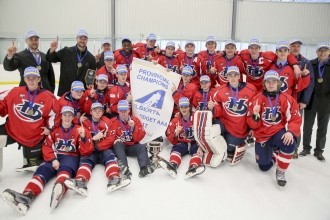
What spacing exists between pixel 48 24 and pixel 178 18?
4.84 m

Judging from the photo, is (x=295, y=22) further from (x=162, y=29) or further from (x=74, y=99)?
(x=74, y=99)

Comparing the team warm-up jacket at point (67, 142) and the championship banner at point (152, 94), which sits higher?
the championship banner at point (152, 94)

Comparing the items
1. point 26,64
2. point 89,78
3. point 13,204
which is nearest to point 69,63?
point 89,78

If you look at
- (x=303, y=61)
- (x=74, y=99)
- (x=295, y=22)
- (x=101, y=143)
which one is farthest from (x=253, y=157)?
(x=295, y=22)

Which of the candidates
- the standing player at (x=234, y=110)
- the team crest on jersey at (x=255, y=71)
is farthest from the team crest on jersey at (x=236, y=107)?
the team crest on jersey at (x=255, y=71)

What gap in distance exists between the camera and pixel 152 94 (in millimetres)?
4215

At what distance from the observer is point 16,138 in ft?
10.6

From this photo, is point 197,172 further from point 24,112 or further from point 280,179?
point 24,112

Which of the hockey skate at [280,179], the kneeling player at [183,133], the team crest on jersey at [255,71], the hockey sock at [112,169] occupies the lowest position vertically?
the hockey skate at [280,179]

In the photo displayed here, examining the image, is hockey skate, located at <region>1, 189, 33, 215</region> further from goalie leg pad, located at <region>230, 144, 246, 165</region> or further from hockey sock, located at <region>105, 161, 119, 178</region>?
goalie leg pad, located at <region>230, 144, 246, 165</region>

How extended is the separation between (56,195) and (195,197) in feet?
4.23

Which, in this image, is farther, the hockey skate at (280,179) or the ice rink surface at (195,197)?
the hockey skate at (280,179)

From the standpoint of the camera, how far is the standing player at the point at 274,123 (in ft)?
10.1

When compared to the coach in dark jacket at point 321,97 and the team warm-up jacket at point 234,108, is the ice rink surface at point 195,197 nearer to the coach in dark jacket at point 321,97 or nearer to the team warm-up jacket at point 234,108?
the team warm-up jacket at point 234,108
